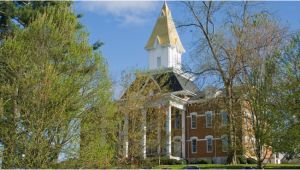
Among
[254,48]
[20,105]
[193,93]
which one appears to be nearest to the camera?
[20,105]

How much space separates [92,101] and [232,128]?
41.2ft

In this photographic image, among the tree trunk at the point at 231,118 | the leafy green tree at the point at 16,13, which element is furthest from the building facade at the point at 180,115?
the leafy green tree at the point at 16,13

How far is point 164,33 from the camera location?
63531 mm

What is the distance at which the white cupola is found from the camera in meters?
62.7

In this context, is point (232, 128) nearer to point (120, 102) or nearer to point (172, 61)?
point (120, 102)

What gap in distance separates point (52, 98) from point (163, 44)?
44582 millimetres

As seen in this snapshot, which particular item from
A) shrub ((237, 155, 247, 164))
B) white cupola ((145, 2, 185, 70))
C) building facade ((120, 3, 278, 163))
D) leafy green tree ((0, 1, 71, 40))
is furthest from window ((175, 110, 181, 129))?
leafy green tree ((0, 1, 71, 40))

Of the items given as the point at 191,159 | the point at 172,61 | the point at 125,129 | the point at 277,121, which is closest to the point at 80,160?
the point at 277,121

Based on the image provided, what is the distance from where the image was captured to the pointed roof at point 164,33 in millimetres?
62906

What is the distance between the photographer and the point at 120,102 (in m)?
31.7

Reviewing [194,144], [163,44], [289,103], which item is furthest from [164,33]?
[289,103]

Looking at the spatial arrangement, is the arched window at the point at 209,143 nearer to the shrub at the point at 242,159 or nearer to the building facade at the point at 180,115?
the building facade at the point at 180,115

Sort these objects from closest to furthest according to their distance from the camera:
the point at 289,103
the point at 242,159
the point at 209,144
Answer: the point at 289,103, the point at 242,159, the point at 209,144

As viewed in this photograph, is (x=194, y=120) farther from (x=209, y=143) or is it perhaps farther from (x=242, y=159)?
(x=242, y=159)
